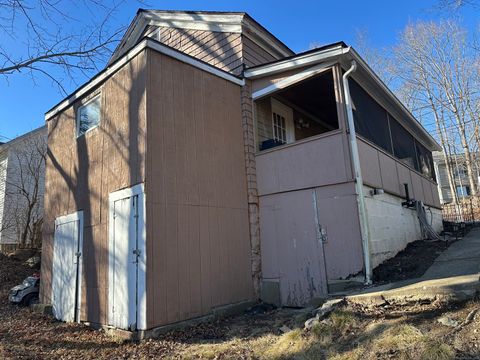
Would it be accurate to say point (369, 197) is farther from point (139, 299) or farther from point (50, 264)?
point (50, 264)

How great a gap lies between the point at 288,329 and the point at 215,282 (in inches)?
80.5

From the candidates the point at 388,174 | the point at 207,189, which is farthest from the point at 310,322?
the point at 388,174

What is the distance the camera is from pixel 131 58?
6848 millimetres

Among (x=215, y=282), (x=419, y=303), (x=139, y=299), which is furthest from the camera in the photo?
(x=215, y=282)

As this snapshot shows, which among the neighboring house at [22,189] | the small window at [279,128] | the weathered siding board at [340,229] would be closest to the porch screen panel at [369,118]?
the weathered siding board at [340,229]

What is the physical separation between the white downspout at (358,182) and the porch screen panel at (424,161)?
7028mm

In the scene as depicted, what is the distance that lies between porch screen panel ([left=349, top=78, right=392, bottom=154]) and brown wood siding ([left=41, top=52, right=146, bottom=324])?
4385 millimetres

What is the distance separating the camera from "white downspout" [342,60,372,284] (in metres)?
6.43

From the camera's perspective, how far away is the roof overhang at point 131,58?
663cm

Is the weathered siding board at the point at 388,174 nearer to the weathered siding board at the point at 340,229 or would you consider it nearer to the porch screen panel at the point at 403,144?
the porch screen panel at the point at 403,144

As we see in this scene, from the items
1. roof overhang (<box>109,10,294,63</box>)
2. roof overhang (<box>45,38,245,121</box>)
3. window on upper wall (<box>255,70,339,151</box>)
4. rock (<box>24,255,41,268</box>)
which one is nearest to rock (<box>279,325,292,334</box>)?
window on upper wall (<box>255,70,339,151</box>)

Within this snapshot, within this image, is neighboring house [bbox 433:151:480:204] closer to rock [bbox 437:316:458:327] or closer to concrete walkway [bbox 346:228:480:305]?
concrete walkway [bbox 346:228:480:305]

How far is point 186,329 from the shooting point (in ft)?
19.5

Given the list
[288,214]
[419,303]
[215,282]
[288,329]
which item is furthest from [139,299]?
[419,303]
